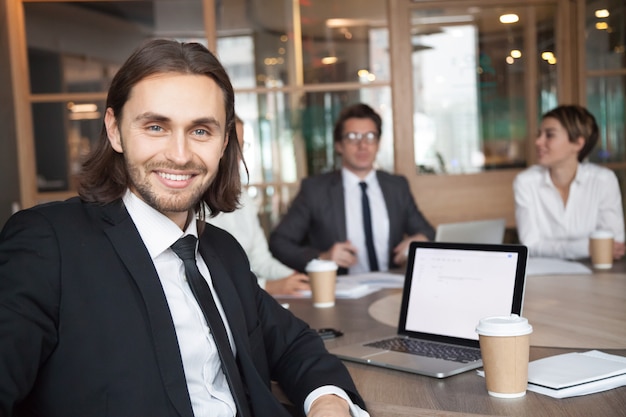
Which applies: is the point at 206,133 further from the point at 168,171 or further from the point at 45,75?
the point at 45,75

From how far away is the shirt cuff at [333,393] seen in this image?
4.70 ft

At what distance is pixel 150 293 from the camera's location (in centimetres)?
140

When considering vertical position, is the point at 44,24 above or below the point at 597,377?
above

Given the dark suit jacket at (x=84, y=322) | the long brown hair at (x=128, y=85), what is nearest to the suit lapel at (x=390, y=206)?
the long brown hair at (x=128, y=85)

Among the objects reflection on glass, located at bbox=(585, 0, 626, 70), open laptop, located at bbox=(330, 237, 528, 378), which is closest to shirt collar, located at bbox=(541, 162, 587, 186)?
reflection on glass, located at bbox=(585, 0, 626, 70)

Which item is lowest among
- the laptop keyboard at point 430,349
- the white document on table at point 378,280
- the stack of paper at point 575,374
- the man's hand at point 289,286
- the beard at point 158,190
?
the white document on table at point 378,280

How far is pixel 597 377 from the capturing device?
4.67ft

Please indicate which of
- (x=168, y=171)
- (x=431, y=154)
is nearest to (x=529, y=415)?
(x=168, y=171)

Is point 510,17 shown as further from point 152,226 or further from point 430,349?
point 152,226

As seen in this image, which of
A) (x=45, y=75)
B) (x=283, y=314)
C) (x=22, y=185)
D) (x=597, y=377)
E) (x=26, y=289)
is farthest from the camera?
(x=45, y=75)

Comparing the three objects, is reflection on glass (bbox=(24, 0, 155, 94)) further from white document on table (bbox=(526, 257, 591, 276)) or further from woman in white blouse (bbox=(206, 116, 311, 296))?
white document on table (bbox=(526, 257, 591, 276))

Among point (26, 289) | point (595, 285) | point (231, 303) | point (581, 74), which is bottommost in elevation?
point (595, 285)

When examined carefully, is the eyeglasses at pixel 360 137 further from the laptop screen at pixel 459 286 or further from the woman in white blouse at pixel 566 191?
the laptop screen at pixel 459 286

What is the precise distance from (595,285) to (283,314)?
123 cm
